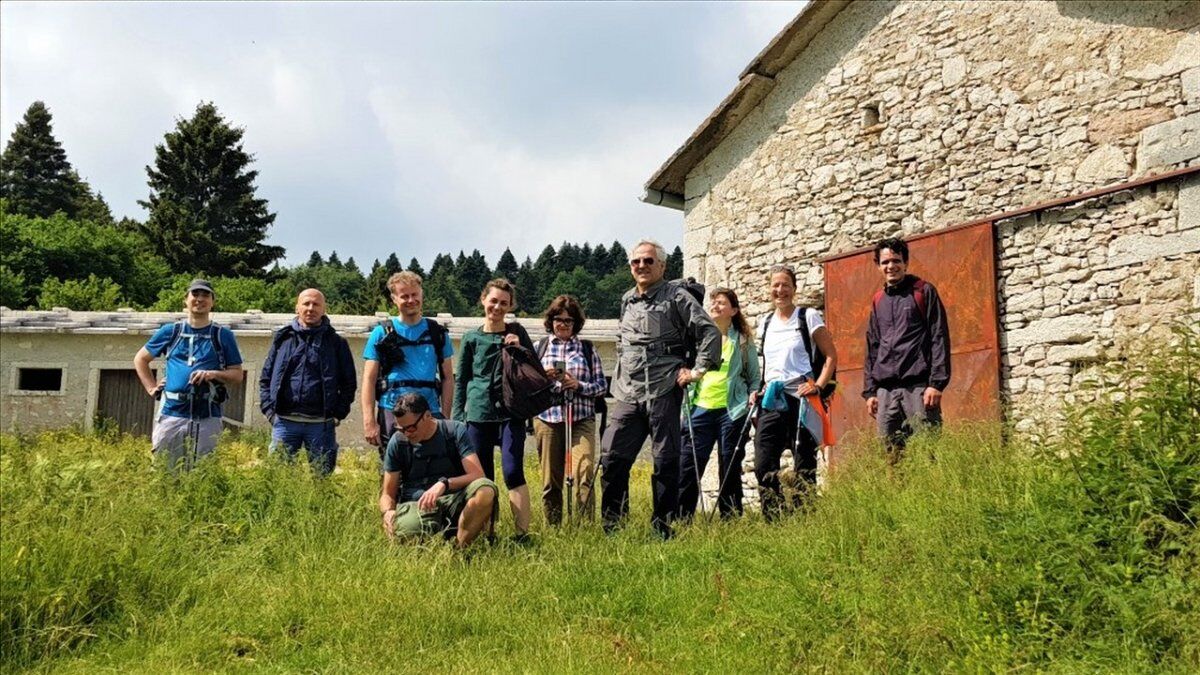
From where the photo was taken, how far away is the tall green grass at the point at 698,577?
3.22m

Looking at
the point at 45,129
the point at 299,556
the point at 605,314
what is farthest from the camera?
the point at 605,314

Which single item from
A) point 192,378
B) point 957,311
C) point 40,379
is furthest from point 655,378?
point 40,379

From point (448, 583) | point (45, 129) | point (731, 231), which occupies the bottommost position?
point (448, 583)

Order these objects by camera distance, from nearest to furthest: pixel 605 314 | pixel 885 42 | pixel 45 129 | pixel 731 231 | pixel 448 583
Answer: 1. pixel 448 583
2. pixel 885 42
3. pixel 731 231
4. pixel 45 129
5. pixel 605 314

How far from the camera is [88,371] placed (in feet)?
56.3

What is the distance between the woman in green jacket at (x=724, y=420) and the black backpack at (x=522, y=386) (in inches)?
41.7

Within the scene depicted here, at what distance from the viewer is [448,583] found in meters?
4.29

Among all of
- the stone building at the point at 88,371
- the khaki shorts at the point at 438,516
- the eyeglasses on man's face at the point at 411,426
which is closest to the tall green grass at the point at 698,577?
the khaki shorts at the point at 438,516

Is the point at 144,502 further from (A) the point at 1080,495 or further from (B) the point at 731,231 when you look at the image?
(B) the point at 731,231

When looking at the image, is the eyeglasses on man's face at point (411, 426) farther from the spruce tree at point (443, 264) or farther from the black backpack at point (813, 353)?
the spruce tree at point (443, 264)

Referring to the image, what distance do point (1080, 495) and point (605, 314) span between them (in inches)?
2200

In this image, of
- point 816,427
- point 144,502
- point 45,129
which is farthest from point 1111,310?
point 45,129

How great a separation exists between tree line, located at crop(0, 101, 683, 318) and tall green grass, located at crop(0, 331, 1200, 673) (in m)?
24.8

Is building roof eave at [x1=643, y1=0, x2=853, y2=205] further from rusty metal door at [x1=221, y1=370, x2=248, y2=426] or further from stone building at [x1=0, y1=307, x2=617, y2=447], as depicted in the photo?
rusty metal door at [x1=221, y1=370, x2=248, y2=426]
